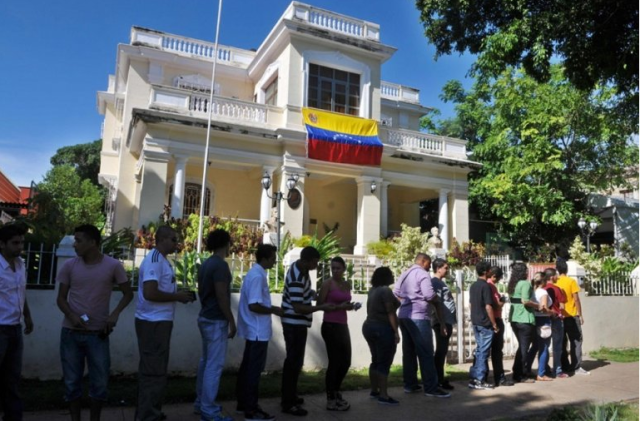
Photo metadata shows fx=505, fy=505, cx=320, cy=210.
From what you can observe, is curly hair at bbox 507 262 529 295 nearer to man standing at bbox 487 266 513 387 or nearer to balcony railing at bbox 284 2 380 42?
man standing at bbox 487 266 513 387

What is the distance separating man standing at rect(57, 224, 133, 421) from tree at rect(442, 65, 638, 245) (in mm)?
19272

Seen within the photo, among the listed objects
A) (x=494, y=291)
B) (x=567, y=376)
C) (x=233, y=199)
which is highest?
(x=233, y=199)

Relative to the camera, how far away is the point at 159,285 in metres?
4.34

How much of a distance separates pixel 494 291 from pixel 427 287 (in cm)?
126

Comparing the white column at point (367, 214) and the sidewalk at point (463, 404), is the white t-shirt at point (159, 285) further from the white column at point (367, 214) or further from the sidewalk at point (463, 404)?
the white column at point (367, 214)

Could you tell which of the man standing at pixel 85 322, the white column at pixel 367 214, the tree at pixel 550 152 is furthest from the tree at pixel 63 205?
the tree at pixel 550 152

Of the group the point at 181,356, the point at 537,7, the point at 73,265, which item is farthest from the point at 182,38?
the point at 73,265

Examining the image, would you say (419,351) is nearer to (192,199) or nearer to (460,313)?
(460,313)

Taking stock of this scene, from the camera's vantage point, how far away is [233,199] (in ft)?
62.5

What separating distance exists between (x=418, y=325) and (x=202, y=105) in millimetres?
12375

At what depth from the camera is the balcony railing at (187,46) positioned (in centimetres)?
1909

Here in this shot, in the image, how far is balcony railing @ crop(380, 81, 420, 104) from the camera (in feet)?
76.9

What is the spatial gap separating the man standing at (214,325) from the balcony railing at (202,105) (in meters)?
12.1

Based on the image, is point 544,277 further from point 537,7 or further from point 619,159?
point 619,159
